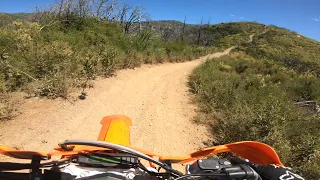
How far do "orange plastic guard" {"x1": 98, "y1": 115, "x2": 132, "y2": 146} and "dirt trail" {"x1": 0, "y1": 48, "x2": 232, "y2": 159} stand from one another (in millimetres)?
2144

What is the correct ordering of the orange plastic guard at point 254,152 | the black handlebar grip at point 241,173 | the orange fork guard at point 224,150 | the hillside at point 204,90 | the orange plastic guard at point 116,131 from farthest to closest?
the hillside at point 204,90
the orange plastic guard at point 116,131
the orange plastic guard at point 254,152
the orange fork guard at point 224,150
the black handlebar grip at point 241,173

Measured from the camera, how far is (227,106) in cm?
771

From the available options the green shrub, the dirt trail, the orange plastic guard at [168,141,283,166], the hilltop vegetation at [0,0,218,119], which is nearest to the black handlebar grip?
the orange plastic guard at [168,141,283,166]

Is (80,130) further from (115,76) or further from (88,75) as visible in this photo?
(115,76)

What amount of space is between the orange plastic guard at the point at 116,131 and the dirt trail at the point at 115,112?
2144mm

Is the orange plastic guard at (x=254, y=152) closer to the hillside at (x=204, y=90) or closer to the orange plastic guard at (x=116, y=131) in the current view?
the orange plastic guard at (x=116, y=131)

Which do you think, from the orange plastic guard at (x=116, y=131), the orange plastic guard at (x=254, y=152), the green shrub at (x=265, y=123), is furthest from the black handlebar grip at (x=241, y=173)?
the green shrub at (x=265, y=123)

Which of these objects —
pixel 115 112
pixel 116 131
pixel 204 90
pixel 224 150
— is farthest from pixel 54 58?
pixel 224 150

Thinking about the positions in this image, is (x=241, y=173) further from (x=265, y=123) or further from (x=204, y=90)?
(x=204, y=90)

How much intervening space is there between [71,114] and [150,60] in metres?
8.45

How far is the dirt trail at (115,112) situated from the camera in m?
5.45

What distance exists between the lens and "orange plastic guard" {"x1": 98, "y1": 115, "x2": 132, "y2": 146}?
9.66 feet

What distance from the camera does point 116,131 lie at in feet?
10.3

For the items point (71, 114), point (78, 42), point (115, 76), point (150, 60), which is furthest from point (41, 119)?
point (150, 60)
